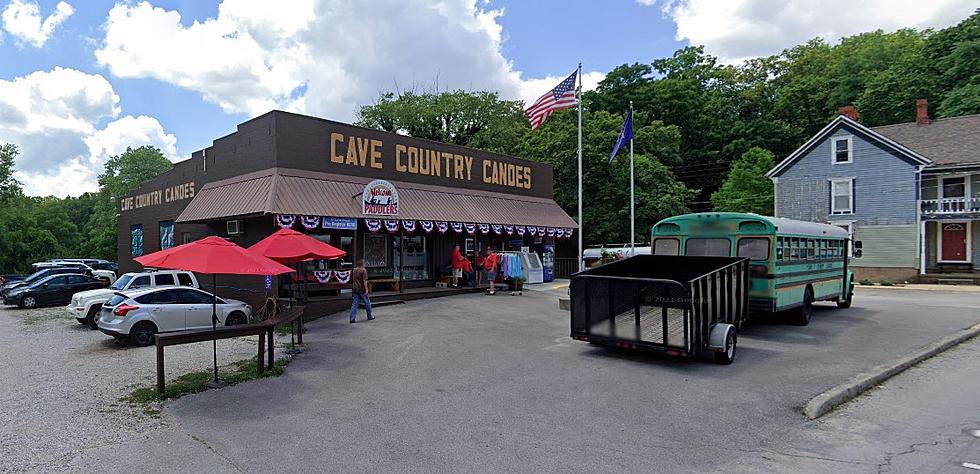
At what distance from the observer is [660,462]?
18.0 ft

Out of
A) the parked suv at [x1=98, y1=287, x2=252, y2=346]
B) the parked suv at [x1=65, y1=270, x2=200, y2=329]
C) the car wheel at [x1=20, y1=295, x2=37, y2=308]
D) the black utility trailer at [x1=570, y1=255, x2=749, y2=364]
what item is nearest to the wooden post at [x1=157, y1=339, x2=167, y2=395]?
the parked suv at [x1=98, y1=287, x2=252, y2=346]

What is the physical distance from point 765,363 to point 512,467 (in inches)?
260

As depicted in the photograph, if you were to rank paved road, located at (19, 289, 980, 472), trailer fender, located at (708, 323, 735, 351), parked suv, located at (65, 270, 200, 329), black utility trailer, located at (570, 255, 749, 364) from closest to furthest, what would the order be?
paved road, located at (19, 289, 980, 472) → black utility trailer, located at (570, 255, 749, 364) → trailer fender, located at (708, 323, 735, 351) → parked suv, located at (65, 270, 200, 329)

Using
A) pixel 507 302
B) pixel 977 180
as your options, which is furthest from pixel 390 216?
pixel 977 180

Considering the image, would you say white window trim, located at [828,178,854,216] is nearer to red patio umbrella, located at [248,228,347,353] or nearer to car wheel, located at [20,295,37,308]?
red patio umbrella, located at [248,228,347,353]

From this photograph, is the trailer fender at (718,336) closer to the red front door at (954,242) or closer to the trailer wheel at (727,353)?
the trailer wheel at (727,353)

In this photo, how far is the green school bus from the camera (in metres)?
12.3

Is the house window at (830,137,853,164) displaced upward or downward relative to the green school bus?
upward

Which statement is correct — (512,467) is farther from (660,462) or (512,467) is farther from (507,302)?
(507,302)

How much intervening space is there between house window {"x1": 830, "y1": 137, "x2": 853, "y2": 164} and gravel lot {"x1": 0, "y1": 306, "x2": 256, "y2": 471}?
3309 cm

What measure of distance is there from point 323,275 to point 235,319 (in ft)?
10.9

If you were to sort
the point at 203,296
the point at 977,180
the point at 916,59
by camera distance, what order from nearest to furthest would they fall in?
the point at 203,296 → the point at 977,180 → the point at 916,59

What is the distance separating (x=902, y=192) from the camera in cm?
2975

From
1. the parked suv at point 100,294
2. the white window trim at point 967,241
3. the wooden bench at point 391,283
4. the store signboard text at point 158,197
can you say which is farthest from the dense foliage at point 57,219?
the white window trim at point 967,241
